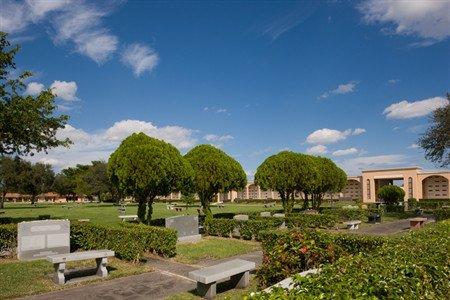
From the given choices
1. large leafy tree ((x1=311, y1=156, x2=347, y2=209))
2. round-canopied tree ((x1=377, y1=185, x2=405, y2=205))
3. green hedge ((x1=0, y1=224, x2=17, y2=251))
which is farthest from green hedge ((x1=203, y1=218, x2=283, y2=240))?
round-canopied tree ((x1=377, y1=185, x2=405, y2=205))

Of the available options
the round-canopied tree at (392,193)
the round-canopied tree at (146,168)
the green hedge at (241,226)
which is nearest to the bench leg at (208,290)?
the green hedge at (241,226)

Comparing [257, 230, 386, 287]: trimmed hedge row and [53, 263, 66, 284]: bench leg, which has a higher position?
[257, 230, 386, 287]: trimmed hedge row

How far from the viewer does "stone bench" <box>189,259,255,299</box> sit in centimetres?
904

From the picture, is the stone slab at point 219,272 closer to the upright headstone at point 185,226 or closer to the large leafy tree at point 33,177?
the upright headstone at point 185,226

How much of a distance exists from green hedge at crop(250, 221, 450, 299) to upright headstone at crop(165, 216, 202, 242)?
40.6ft

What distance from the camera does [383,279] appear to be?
4820 millimetres

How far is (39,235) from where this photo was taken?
47.5ft

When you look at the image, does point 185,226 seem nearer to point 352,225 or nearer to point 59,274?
point 59,274

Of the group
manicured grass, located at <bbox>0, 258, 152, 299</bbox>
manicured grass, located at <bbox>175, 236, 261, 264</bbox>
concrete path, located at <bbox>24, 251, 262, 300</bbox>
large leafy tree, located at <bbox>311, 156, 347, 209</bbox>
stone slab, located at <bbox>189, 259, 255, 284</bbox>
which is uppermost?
large leafy tree, located at <bbox>311, 156, 347, 209</bbox>

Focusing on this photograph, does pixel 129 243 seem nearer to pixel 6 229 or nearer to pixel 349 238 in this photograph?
pixel 6 229

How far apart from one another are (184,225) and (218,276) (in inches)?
373

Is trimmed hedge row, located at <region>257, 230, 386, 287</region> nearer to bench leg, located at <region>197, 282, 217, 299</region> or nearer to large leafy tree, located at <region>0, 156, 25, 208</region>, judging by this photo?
bench leg, located at <region>197, 282, 217, 299</region>

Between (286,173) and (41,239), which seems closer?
(41,239)

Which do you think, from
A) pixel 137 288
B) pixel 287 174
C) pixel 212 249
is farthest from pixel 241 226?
pixel 137 288
